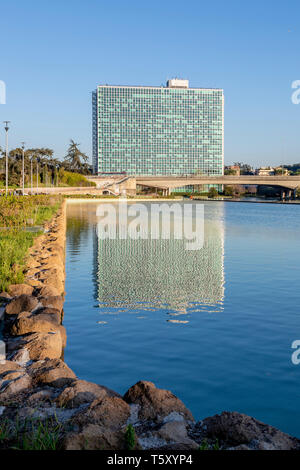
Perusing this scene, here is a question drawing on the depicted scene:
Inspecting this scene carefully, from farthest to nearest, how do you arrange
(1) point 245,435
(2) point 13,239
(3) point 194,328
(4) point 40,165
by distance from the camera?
(4) point 40,165, (2) point 13,239, (3) point 194,328, (1) point 245,435

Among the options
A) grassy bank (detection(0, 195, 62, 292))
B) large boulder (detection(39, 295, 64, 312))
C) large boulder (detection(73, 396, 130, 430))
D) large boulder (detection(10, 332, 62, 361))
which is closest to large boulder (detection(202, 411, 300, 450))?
large boulder (detection(73, 396, 130, 430))

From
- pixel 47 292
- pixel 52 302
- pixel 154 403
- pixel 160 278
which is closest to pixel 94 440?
pixel 154 403

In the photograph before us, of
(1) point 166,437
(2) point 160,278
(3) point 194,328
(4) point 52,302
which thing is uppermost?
(4) point 52,302

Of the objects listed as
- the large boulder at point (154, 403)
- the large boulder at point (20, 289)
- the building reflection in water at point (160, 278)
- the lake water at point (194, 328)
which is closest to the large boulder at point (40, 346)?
the lake water at point (194, 328)

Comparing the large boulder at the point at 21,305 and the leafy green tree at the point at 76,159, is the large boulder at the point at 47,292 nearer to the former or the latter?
the large boulder at the point at 21,305

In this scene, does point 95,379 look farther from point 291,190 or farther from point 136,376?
point 291,190

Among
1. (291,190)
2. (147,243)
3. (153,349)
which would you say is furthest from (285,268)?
(291,190)

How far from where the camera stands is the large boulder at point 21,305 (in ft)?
31.6

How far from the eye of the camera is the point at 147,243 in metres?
26.2

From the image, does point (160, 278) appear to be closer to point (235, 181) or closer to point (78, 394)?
point (78, 394)

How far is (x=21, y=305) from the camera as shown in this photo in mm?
9672

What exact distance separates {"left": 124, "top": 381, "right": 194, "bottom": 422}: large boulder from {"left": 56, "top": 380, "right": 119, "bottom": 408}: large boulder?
367 mm

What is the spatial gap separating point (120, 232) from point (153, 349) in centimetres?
2319

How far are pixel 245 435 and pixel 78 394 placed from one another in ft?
6.26
